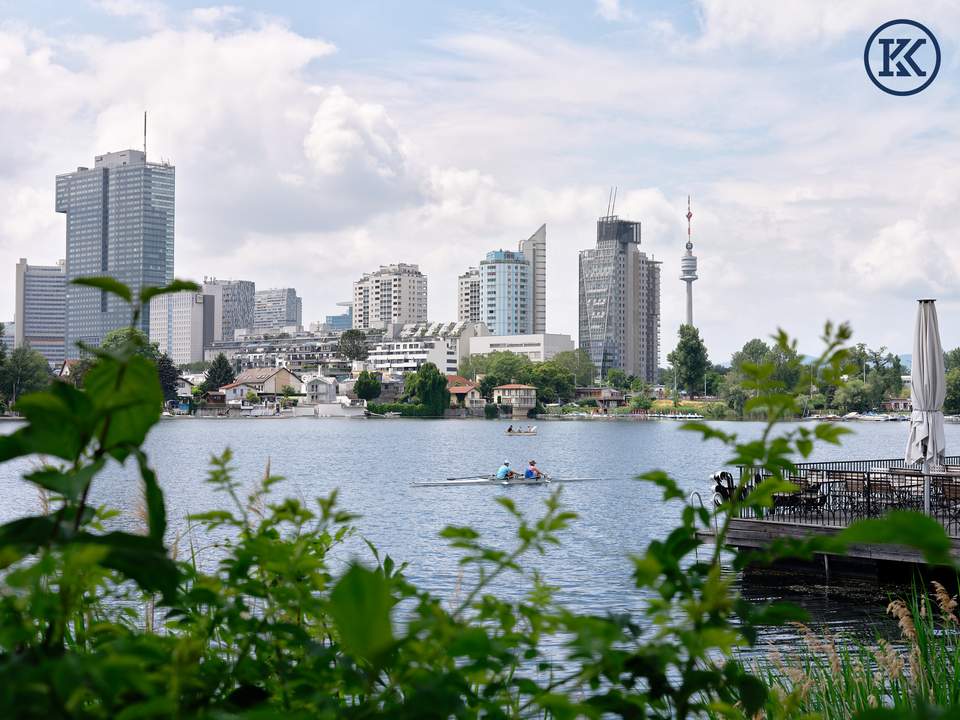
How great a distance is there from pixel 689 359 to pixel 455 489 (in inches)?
5365

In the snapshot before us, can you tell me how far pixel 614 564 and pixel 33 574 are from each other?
26.6 m

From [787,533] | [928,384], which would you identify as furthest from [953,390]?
[787,533]

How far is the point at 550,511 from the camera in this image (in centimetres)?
159

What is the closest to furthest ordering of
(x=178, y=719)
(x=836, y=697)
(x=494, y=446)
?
(x=178, y=719) < (x=836, y=697) < (x=494, y=446)

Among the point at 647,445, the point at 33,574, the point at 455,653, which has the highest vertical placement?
the point at 33,574

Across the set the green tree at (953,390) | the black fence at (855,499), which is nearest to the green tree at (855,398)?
the green tree at (953,390)

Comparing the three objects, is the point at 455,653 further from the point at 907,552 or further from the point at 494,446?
the point at 494,446

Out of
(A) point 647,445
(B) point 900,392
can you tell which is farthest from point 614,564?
(B) point 900,392

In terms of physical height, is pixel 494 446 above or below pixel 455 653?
below

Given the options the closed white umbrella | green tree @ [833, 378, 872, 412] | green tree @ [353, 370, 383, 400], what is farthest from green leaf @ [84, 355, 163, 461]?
green tree @ [353, 370, 383, 400]

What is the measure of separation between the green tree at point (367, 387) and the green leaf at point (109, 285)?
17938 cm

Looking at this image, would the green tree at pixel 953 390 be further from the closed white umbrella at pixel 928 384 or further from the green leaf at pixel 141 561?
the green leaf at pixel 141 561

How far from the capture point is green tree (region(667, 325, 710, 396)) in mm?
182750

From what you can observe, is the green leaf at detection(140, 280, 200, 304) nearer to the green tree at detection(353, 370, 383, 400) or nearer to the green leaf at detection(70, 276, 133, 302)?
the green leaf at detection(70, 276, 133, 302)
